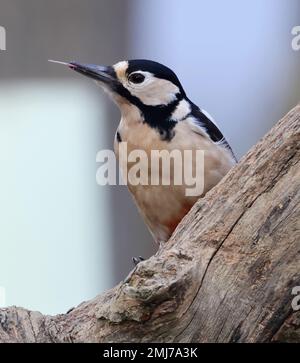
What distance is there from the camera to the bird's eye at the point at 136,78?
11.1 feet

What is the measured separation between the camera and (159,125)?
11.1 ft

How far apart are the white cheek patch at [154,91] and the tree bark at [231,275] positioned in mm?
641

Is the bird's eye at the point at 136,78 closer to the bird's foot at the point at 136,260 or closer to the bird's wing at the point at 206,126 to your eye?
the bird's wing at the point at 206,126

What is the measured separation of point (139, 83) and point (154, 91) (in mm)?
54

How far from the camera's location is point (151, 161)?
3348mm

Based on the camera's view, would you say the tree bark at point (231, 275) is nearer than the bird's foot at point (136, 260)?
Yes

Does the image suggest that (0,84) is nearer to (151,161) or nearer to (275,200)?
(151,161)

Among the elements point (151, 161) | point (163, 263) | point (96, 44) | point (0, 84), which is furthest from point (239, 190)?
point (0, 84)

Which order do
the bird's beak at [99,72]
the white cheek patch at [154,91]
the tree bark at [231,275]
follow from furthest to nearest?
the white cheek patch at [154,91] → the bird's beak at [99,72] → the tree bark at [231,275]

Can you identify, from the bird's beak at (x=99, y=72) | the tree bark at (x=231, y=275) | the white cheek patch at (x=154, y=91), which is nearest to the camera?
the tree bark at (x=231, y=275)

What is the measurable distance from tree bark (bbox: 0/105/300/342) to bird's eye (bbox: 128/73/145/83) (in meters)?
0.65

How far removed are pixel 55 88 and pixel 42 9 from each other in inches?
10.4

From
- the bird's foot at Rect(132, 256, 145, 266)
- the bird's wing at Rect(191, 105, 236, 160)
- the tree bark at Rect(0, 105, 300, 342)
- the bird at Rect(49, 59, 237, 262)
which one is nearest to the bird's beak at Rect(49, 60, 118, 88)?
the bird at Rect(49, 59, 237, 262)

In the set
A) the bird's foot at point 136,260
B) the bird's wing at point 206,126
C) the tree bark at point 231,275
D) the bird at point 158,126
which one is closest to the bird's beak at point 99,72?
the bird at point 158,126
